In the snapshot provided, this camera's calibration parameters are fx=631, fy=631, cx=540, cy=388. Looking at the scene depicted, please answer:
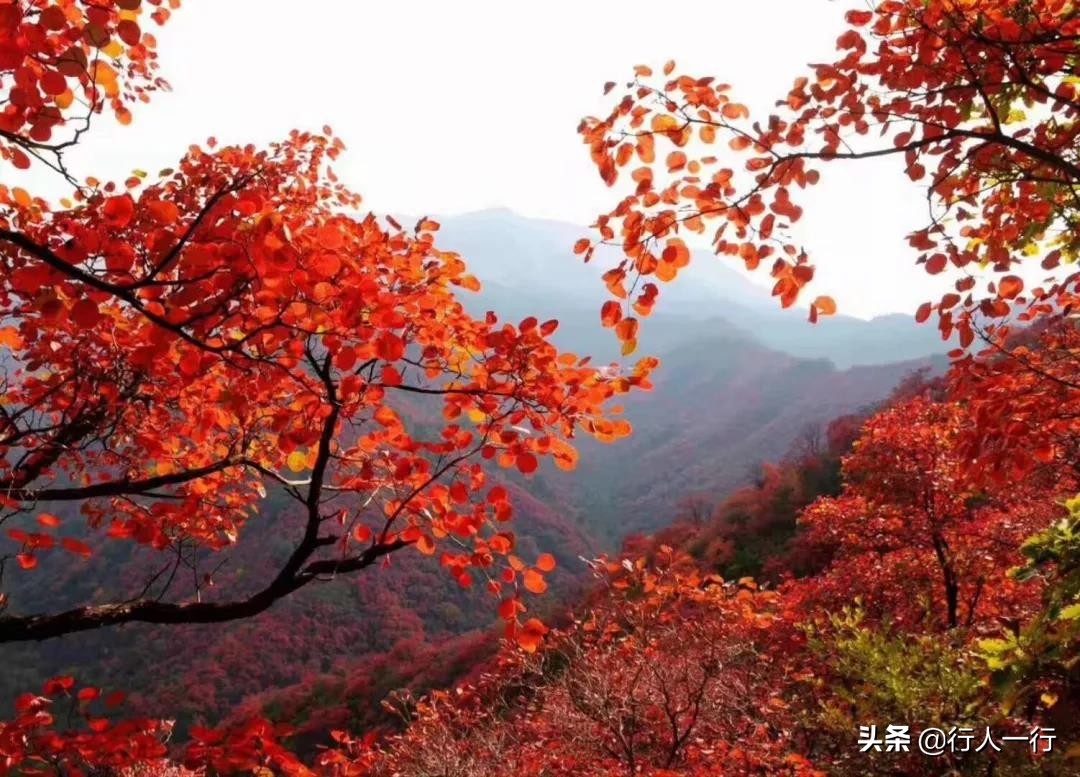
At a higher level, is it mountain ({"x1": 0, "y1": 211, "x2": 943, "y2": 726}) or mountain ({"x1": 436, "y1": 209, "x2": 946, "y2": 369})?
mountain ({"x1": 436, "y1": 209, "x2": 946, "y2": 369})

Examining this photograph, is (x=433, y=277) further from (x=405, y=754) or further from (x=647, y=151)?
(x=405, y=754)

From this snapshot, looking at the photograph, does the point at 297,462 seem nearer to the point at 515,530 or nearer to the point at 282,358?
the point at 282,358

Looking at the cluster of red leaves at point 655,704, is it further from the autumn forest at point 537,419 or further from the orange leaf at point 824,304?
the orange leaf at point 824,304

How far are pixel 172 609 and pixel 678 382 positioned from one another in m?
114

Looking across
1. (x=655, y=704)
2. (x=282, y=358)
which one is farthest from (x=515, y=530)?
(x=282, y=358)

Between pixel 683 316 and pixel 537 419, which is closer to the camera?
pixel 537 419

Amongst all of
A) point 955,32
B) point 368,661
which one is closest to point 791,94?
point 955,32

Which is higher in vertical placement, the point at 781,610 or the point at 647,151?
the point at 647,151

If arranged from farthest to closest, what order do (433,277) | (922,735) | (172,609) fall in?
(922,735)
(172,609)
(433,277)

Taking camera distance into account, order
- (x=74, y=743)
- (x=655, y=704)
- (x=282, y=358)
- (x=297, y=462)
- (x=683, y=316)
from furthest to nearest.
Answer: (x=683, y=316) < (x=655, y=704) < (x=297, y=462) < (x=74, y=743) < (x=282, y=358)

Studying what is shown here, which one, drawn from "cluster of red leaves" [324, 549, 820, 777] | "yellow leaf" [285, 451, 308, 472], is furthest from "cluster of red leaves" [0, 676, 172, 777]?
"cluster of red leaves" [324, 549, 820, 777]

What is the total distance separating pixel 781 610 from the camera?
7.91 meters

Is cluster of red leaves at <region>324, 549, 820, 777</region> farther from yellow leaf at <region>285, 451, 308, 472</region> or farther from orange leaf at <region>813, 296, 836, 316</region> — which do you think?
orange leaf at <region>813, 296, 836, 316</region>

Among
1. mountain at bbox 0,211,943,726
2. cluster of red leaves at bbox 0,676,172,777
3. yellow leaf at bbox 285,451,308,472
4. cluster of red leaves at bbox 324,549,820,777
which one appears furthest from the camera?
mountain at bbox 0,211,943,726
